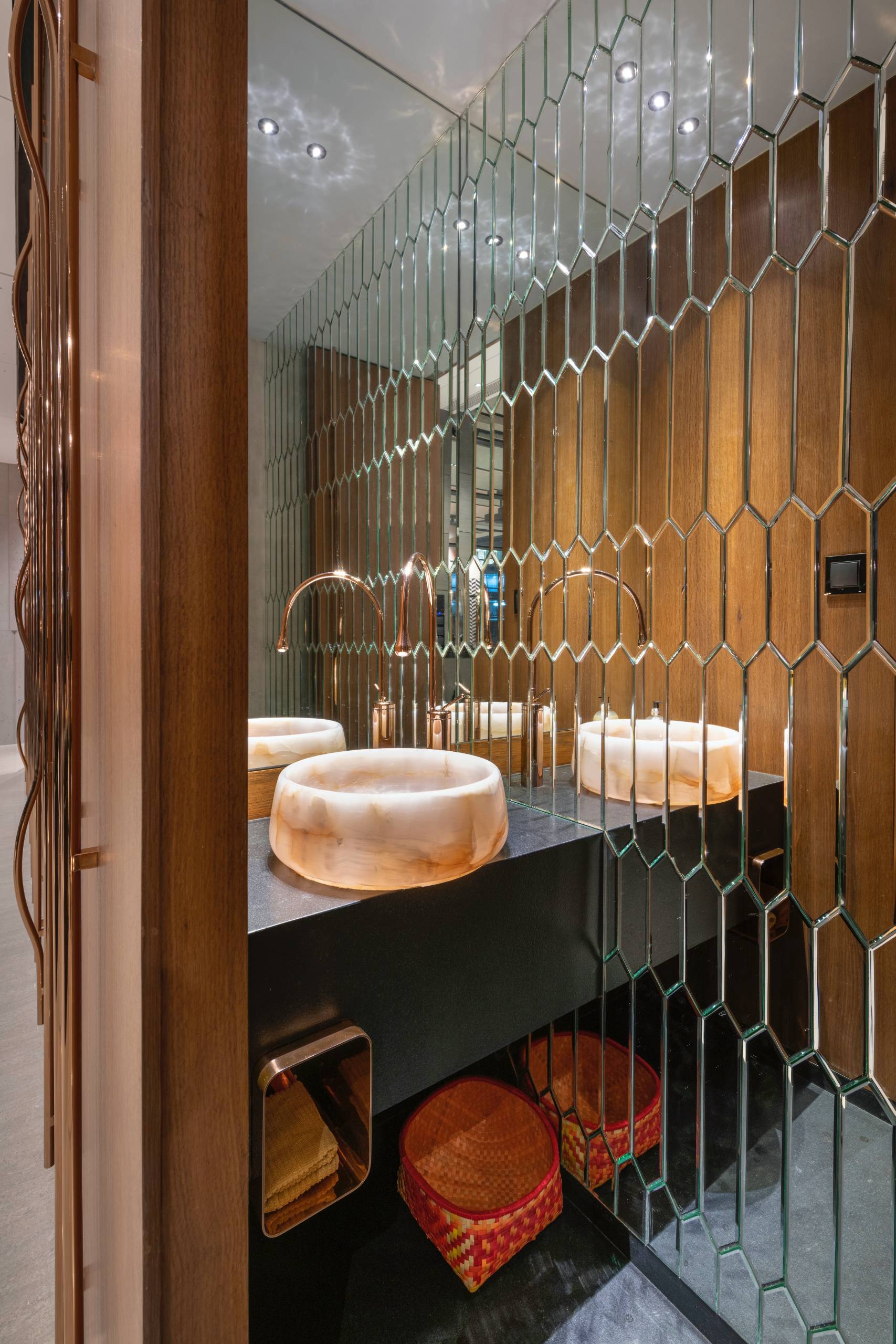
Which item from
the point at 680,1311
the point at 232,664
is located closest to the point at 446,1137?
the point at 680,1311

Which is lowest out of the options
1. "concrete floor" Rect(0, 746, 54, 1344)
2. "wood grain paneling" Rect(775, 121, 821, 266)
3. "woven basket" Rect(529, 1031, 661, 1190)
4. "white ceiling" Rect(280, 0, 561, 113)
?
"concrete floor" Rect(0, 746, 54, 1344)

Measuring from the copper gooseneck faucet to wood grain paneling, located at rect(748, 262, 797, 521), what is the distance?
684 mm

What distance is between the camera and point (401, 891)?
35.5 inches

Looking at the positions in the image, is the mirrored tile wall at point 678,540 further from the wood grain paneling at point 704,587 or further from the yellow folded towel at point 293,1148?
the yellow folded towel at point 293,1148

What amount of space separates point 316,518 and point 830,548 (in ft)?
3.36

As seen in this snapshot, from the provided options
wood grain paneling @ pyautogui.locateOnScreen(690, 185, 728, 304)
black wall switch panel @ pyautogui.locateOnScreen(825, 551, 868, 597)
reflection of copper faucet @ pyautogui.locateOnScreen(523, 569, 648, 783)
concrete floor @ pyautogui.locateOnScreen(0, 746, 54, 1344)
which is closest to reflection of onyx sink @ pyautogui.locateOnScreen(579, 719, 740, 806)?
reflection of copper faucet @ pyautogui.locateOnScreen(523, 569, 648, 783)

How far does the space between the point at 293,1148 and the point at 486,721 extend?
0.89 metres

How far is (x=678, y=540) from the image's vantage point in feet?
3.38

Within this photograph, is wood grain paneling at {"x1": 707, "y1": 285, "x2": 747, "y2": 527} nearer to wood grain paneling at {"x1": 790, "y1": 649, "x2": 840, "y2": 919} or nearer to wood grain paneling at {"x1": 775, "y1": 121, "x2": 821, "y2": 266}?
wood grain paneling at {"x1": 775, "y1": 121, "x2": 821, "y2": 266}

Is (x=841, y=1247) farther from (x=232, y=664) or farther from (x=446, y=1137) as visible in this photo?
(x=232, y=664)

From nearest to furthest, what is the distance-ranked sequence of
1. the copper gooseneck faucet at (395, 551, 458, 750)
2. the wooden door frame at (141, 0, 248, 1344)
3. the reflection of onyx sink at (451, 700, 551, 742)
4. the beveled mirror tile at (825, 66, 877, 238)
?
the wooden door frame at (141, 0, 248, 1344), the beveled mirror tile at (825, 66, 877, 238), the copper gooseneck faucet at (395, 551, 458, 750), the reflection of onyx sink at (451, 700, 551, 742)

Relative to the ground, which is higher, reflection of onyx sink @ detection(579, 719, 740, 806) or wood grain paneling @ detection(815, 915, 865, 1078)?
reflection of onyx sink @ detection(579, 719, 740, 806)

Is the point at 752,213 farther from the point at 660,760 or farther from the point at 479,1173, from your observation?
the point at 479,1173

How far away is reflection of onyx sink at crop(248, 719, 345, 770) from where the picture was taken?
1.36 m
